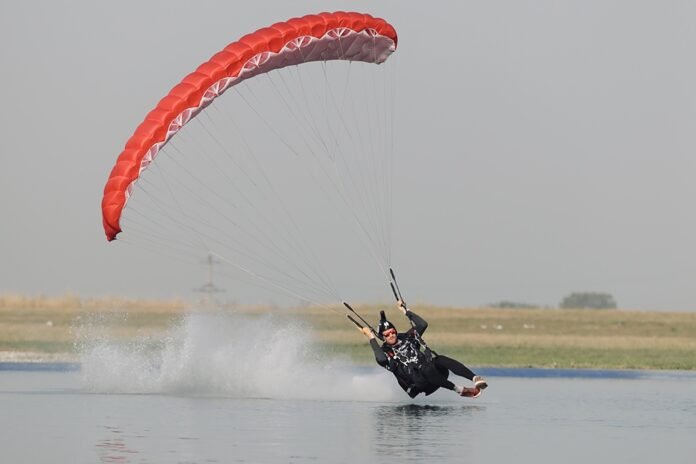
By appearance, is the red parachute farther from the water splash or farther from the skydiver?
the water splash

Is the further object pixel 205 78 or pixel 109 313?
pixel 109 313

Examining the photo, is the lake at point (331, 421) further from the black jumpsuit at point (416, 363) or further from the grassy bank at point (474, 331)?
the grassy bank at point (474, 331)

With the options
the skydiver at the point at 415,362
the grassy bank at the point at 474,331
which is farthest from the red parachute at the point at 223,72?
→ the grassy bank at the point at 474,331

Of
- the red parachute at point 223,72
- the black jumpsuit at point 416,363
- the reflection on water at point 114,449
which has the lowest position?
the reflection on water at point 114,449

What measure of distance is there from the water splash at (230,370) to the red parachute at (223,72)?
5328 mm

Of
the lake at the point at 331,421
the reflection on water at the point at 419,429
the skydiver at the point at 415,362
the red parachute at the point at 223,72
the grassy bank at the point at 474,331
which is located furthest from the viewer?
the grassy bank at the point at 474,331

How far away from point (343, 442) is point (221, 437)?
1684 mm

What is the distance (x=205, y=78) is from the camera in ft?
80.0

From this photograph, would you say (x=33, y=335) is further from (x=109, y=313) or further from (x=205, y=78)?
(x=205, y=78)

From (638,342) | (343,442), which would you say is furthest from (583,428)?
(638,342)

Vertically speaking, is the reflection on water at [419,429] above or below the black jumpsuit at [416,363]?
below

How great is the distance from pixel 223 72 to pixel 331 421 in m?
5.99

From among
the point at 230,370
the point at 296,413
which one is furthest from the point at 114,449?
the point at 230,370

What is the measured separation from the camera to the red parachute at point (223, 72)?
78.8 ft
